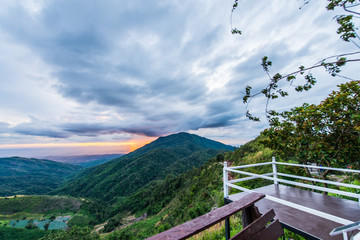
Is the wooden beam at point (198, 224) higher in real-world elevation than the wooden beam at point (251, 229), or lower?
higher

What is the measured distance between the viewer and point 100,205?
263 feet

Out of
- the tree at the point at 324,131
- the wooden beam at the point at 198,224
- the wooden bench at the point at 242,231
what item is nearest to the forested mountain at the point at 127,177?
the tree at the point at 324,131

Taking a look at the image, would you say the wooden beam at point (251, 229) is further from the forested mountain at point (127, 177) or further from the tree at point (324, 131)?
the forested mountain at point (127, 177)

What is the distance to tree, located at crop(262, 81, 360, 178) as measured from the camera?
12.9 feet

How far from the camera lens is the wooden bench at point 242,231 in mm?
987

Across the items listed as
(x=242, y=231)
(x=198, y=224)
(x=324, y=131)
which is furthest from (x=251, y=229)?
→ (x=324, y=131)

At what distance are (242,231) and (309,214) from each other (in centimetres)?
271

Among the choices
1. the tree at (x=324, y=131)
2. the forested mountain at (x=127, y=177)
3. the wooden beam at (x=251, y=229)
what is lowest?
the forested mountain at (x=127, y=177)

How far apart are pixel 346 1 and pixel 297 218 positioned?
11.6 ft

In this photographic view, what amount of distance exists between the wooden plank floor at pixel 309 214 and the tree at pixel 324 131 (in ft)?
3.73

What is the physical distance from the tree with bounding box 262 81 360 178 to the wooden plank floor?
114 centimetres

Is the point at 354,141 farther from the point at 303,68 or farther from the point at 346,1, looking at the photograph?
the point at 346,1

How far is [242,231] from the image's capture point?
122cm

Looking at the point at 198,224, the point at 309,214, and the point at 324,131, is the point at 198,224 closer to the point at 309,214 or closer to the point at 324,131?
the point at 309,214
